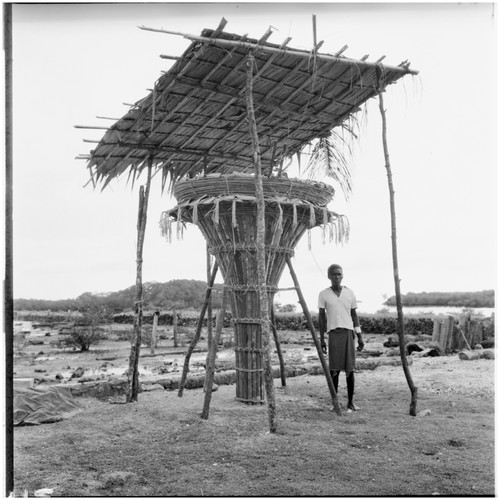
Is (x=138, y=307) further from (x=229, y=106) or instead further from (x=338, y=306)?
(x=229, y=106)

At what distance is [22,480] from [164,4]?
153 inches

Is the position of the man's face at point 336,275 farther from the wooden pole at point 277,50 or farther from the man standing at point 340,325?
the wooden pole at point 277,50

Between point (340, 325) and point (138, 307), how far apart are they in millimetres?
2737

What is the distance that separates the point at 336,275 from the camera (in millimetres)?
6625

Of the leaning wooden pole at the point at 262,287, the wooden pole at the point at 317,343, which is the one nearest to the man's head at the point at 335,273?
the wooden pole at the point at 317,343

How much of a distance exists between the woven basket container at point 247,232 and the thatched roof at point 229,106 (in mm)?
615

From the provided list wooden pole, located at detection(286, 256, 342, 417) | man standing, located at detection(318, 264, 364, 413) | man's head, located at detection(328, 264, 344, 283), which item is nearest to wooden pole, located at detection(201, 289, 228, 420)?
wooden pole, located at detection(286, 256, 342, 417)

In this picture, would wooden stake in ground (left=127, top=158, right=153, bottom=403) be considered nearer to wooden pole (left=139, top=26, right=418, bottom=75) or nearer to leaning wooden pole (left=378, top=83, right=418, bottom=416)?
wooden pole (left=139, top=26, right=418, bottom=75)

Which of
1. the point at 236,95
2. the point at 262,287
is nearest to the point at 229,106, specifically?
the point at 236,95

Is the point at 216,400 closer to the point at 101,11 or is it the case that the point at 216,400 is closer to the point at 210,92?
the point at 210,92

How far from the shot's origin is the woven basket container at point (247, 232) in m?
6.43

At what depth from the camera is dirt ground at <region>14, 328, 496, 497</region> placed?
4164mm

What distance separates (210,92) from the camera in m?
6.36

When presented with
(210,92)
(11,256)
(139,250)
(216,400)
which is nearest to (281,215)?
(210,92)
